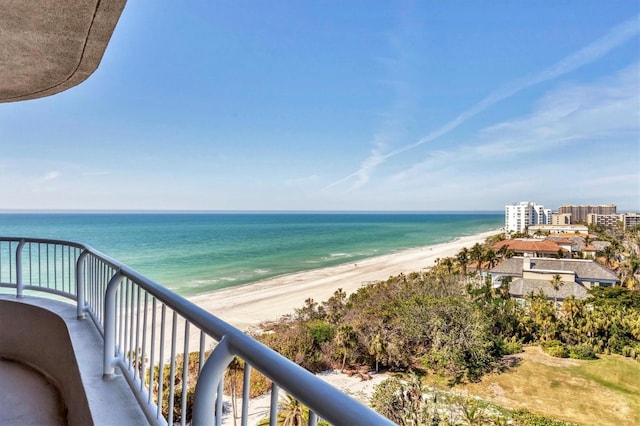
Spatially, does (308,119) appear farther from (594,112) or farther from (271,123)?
(594,112)

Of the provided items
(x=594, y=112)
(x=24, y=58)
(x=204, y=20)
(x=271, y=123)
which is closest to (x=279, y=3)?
(x=204, y=20)

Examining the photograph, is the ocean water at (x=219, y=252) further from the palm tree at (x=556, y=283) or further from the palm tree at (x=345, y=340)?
the palm tree at (x=556, y=283)

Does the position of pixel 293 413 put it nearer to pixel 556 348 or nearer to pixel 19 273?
pixel 19 273

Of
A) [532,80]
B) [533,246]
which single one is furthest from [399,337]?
[532,80]

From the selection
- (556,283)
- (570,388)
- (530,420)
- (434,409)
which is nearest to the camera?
(434,409)

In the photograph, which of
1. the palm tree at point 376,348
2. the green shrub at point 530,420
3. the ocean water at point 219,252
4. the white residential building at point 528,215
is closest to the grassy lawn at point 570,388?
the green shrub at point 530,420

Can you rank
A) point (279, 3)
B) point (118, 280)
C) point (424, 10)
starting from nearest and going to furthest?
point (118, 280), point (279, 3), point (424, 10)

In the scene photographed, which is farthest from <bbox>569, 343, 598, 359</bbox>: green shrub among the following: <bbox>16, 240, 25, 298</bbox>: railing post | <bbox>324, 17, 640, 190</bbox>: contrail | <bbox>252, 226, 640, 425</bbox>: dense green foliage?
<bbox>324, 17, 640, 190</bbox>: contrail
